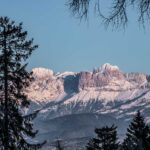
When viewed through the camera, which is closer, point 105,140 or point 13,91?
Result: point 13,91

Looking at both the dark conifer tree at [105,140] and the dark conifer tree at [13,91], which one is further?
the dark conifer tree at [105,140]

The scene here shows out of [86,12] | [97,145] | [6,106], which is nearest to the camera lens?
[86,12]

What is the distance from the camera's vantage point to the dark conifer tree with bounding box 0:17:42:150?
29938 mm

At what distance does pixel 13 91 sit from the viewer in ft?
101

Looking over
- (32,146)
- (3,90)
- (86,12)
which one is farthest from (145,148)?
(86,12)

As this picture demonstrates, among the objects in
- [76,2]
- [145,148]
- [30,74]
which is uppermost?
[30,74]

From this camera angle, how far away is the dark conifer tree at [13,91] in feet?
98.2

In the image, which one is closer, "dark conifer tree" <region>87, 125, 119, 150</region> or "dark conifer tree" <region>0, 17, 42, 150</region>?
"dark conifer tree" <region>0, 17, 42, 150</region>

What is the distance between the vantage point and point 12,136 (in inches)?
1193

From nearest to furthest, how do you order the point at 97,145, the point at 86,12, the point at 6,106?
the point at 86,12, the point at 6,106, the point at 97,145

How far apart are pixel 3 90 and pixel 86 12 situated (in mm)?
21510

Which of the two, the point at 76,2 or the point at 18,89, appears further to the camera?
the point at 18,89

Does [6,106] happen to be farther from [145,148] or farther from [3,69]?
[145,148]

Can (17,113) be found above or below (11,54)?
below
